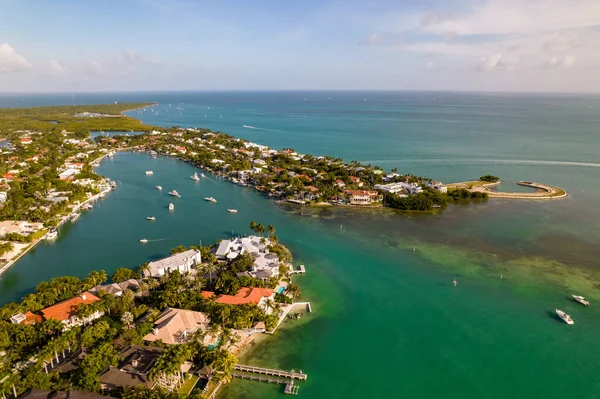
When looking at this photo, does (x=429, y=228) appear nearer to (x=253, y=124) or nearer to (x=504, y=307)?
(x=504, y=307)

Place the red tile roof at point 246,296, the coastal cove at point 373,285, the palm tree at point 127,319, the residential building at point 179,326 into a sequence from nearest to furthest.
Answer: the residential building at point 179,326 → the coastal cove at point 373,285 → the palm tree at point 127,319 → the red tile roof at point 246,296

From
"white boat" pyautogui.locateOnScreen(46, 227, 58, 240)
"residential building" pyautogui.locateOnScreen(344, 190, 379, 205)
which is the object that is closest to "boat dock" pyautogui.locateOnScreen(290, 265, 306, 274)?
"residential building" pyautogui.locateOnScreen(344, 190, 379, 205)

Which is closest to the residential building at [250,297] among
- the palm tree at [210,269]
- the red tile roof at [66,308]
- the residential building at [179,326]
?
the residential building at [179,326]

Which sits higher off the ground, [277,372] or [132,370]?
[132,370]

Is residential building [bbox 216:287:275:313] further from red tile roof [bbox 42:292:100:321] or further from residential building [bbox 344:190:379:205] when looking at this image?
residential building [bbox 344:190:379:205]

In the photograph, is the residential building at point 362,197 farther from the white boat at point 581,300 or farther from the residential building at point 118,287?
the residential building at point 118,287

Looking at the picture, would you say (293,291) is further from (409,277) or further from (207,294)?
(409,277)

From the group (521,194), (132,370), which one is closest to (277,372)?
(132,370)
